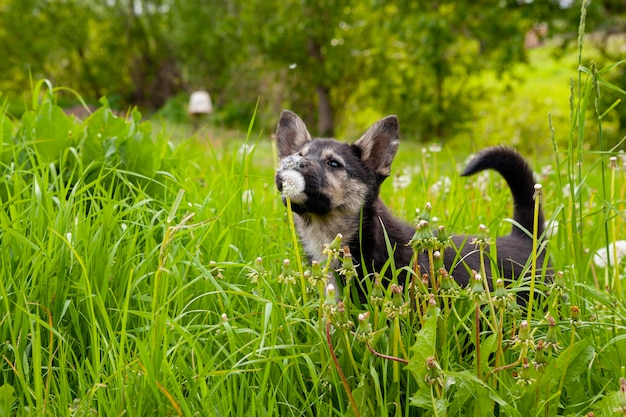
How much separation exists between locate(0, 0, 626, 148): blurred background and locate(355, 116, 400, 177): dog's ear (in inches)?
98.7

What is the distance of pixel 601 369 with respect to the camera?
9.04 ft

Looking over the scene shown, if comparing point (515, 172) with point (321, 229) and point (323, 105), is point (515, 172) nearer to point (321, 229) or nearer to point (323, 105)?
point (321, 229)

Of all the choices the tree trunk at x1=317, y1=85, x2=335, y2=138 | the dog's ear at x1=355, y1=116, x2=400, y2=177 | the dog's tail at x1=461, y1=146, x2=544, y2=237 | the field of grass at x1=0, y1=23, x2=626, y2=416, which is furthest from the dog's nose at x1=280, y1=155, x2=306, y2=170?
the tree trunk at x1=317, y1=85, x2=335, y2=138

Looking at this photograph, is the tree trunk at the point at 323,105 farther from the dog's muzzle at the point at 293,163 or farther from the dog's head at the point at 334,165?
the dog's muzzle at the point at 293,163

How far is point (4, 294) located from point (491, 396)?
5.88ft

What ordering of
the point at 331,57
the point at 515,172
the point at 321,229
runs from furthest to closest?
the point at 331,57
the point at 515,172
the point at 321,229

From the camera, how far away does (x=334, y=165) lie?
384 cm

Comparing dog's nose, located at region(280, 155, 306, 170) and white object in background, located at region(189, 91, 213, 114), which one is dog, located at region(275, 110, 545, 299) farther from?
white object in background, located at region(189, 91, 213, 114)

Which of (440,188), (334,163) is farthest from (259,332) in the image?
(440,188)

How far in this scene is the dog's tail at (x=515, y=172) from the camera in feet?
12.2

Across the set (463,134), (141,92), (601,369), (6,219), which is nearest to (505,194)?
(601,369)

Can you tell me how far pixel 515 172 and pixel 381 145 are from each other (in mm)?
792

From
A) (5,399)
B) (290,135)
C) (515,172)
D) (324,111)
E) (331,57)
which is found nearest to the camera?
(5,399)

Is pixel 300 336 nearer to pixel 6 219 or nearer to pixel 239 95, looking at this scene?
pixel 6 219
